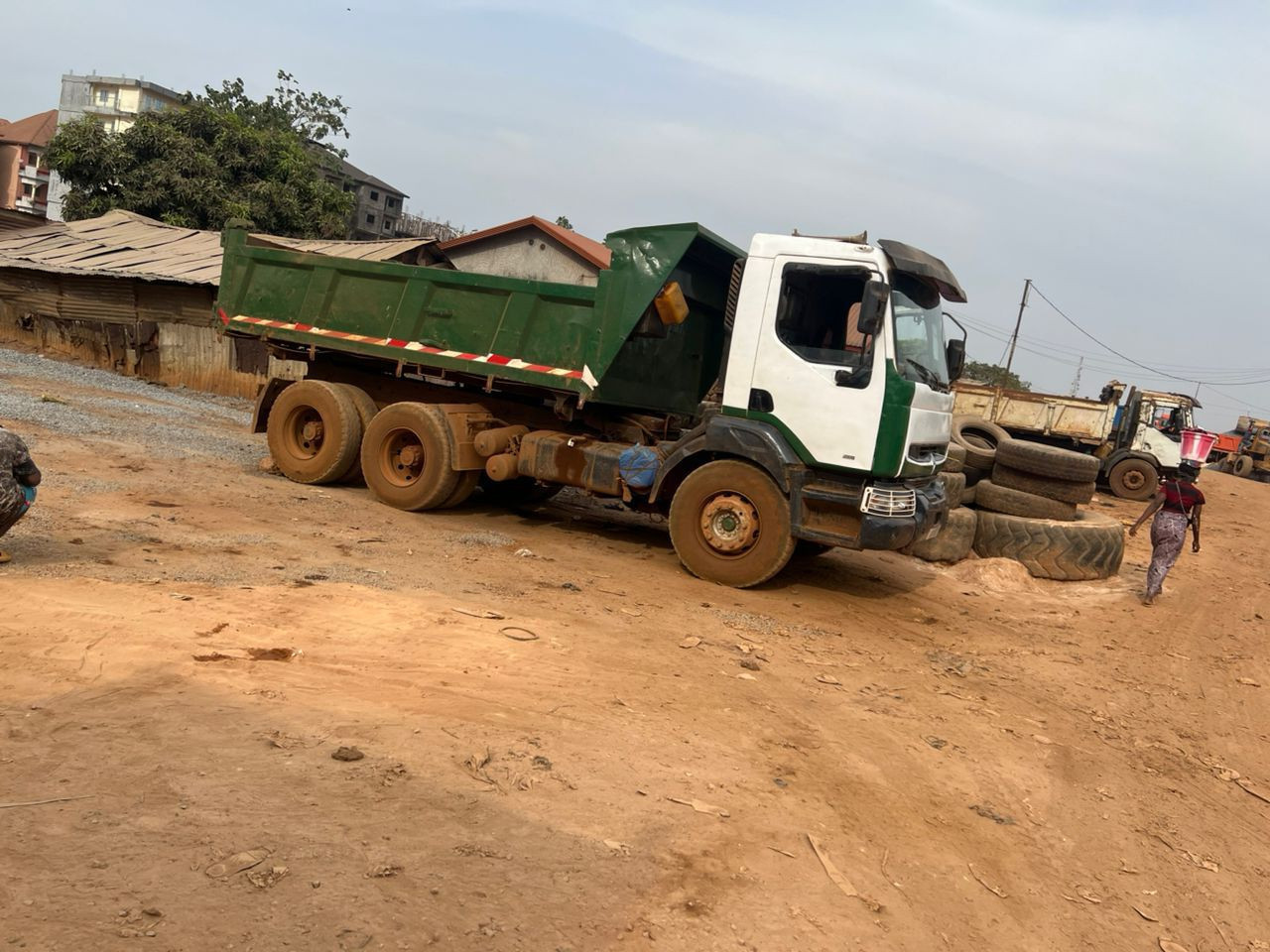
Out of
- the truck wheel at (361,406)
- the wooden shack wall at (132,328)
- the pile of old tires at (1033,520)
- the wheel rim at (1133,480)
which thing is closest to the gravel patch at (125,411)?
the wooden shack wall at (132,328)

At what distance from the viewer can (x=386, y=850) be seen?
9.56ft

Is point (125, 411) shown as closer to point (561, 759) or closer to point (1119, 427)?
point (561, 759)

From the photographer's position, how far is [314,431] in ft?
32.6

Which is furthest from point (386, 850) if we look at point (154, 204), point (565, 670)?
point (154, 204)

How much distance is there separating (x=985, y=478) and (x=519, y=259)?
1712cm

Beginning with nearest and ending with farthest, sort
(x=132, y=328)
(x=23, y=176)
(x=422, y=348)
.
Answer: (x=422, y=348), (x=132, y=328), (x=23, y=176)

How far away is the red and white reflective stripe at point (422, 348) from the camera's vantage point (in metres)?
8.26

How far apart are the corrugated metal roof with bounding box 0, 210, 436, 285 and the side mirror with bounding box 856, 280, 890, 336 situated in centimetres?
1388

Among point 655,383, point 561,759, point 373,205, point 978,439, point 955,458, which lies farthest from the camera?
point 373,205

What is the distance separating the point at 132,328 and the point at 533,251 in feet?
34.1

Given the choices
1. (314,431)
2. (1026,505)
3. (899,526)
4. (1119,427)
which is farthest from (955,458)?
(1119,427)

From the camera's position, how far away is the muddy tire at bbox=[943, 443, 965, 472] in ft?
36.2

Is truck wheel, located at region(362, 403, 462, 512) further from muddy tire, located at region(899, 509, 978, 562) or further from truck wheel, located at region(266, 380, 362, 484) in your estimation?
muddy tire, located at region(899, 509, 978, 562)

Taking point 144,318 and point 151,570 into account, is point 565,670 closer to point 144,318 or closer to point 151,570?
point 151,570
